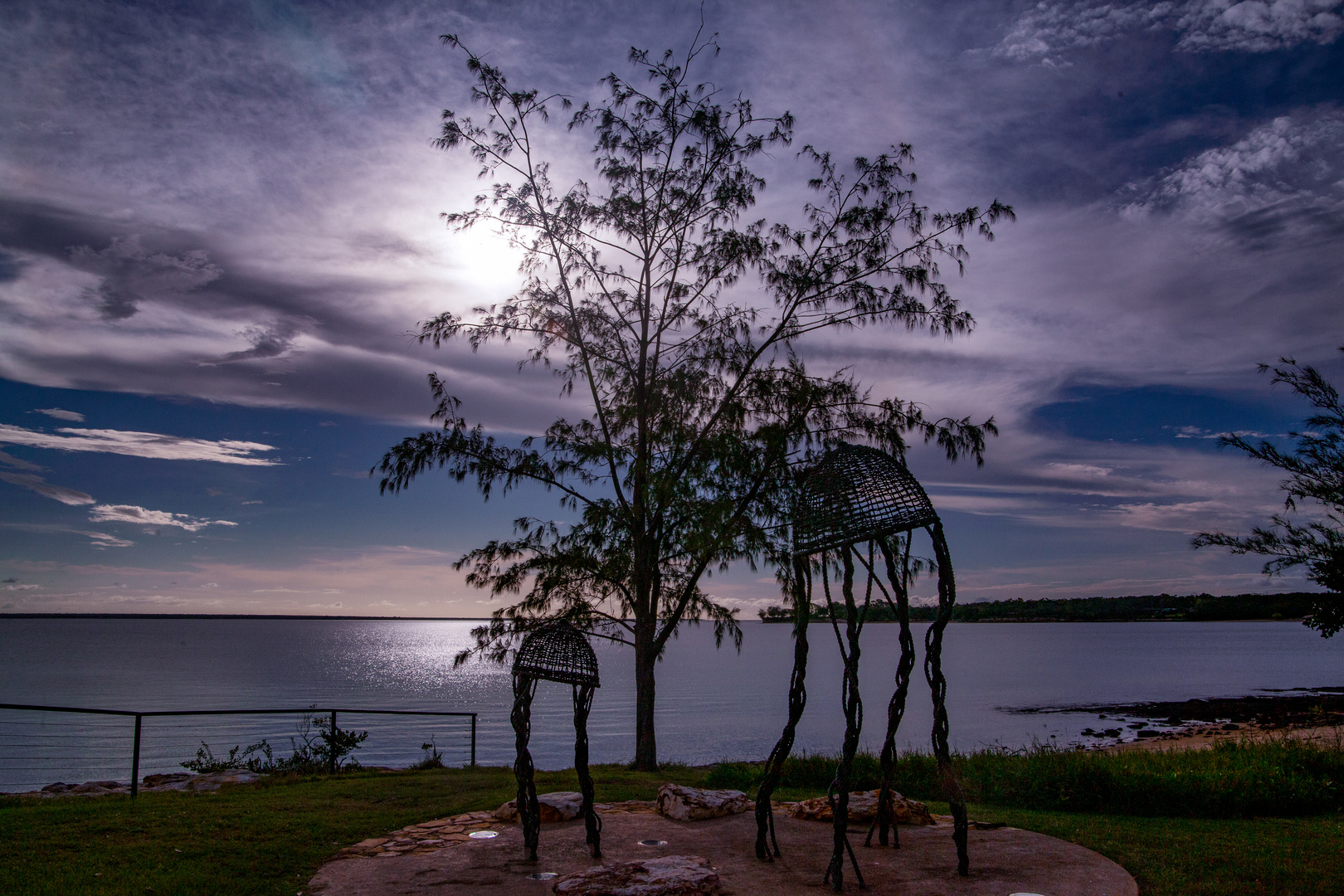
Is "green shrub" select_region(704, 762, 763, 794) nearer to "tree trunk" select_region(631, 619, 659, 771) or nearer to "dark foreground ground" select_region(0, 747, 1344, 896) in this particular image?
"dark foreground ground" select_region(0, 747, 1344, 896)

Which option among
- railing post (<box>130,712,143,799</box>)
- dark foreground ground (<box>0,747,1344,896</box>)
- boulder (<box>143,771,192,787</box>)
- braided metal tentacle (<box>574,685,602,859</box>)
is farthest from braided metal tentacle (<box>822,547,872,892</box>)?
boulder (<box>143,771,192,787</box>)

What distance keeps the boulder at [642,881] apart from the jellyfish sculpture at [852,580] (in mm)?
1063

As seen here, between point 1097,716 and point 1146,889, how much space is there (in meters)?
42.5

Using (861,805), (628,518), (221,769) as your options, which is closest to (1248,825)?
(861,805)

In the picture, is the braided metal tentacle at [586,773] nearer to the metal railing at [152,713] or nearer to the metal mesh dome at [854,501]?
the metal mesh dome at [854,501]

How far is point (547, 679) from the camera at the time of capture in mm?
7129

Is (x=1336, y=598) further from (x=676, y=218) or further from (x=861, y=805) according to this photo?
(x=676, y=218)

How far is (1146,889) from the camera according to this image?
589 cm

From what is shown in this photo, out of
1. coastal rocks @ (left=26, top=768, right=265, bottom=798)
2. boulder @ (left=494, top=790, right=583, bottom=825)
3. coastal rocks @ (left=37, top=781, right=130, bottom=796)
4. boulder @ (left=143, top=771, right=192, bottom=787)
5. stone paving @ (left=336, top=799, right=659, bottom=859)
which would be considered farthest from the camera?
boulder @ (left=143, top=771, right=192, bottom=787)

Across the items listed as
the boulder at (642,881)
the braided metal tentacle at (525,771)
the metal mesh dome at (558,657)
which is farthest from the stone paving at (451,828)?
the boulder at (642,881)

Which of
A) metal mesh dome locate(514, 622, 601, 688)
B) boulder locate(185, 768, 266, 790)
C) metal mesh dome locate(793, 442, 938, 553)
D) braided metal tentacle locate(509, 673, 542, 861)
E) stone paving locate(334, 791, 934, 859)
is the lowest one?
boulder locate(185, 768, 266, 790)

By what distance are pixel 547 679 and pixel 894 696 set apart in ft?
10.2

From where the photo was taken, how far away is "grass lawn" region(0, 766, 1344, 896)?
6.09 metres

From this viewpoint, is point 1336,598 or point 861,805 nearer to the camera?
point 861,805
